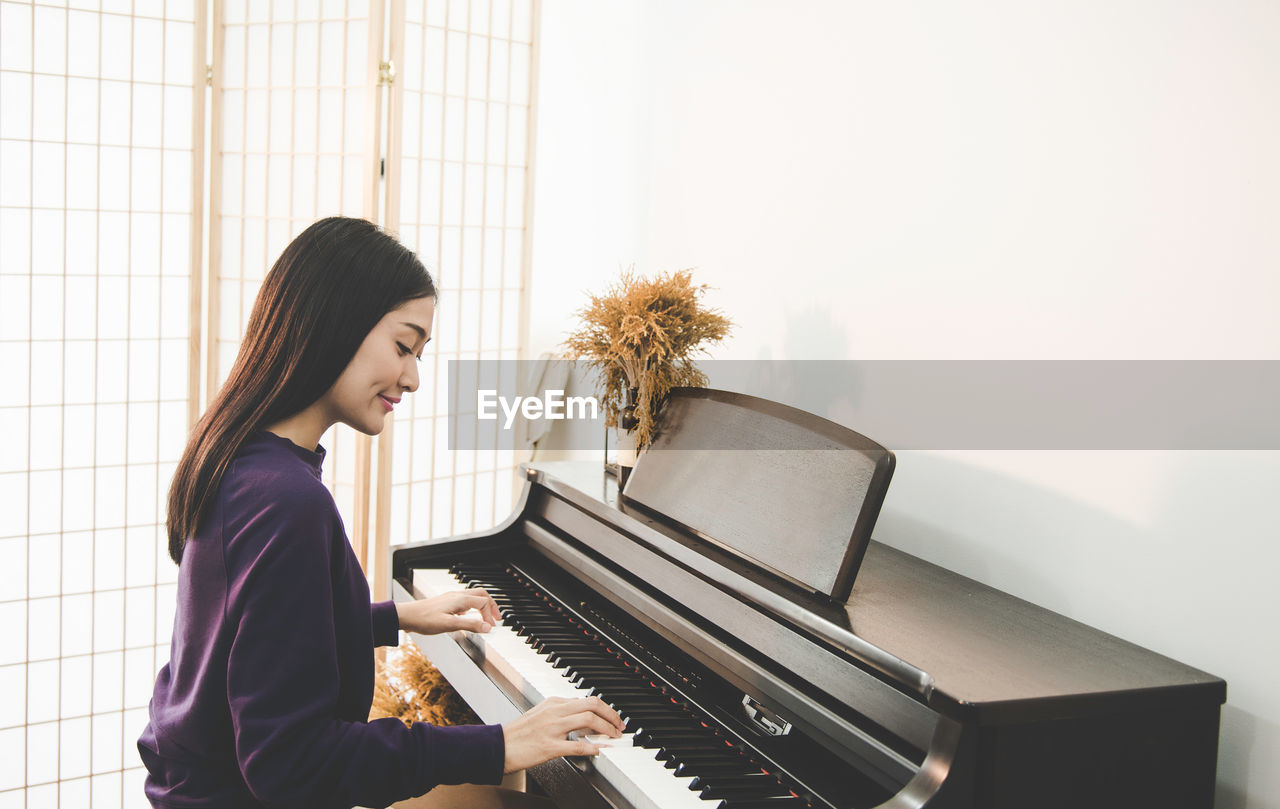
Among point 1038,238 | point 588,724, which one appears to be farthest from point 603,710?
point 1038,238

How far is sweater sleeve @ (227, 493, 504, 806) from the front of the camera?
4.13ft

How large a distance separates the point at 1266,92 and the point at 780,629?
1.07 metres

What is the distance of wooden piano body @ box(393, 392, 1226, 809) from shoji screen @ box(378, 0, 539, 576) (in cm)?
113

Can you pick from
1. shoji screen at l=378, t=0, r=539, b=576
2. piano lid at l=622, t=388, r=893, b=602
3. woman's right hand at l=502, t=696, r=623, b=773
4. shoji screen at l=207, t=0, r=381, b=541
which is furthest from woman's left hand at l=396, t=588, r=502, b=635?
shoji screen at l=378, t=0, r=539, b=576

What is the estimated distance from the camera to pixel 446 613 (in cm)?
194

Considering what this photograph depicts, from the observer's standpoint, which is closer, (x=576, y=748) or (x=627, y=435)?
(x=576, y=748)

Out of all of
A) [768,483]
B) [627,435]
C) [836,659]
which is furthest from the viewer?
[627,435]

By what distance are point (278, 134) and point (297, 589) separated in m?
2.09

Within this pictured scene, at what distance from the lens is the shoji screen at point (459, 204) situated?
3082mm

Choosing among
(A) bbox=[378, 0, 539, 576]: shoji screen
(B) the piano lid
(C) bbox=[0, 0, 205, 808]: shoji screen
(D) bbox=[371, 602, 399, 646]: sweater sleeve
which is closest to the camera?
(B) the piano lid

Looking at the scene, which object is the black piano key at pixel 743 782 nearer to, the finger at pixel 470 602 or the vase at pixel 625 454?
the finger at pixel 470 602

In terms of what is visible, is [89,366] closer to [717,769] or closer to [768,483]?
[768,483]

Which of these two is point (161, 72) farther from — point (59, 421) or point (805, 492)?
point (805, 492)

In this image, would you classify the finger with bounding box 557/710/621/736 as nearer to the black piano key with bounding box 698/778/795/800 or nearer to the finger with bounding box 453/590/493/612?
the black piano key with bounding box 698/778/795/800
